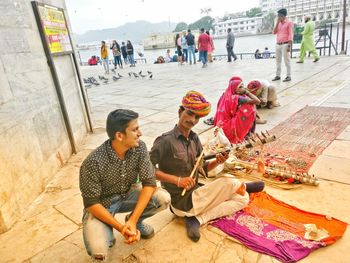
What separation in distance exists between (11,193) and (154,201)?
1420 mm

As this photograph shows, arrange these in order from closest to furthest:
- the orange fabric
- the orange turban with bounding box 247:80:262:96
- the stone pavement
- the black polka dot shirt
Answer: the black polka dot shirt
the stone pavement
the orange fabric
the orange turban with bounding box 247:80:262:96

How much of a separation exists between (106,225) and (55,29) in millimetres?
3327

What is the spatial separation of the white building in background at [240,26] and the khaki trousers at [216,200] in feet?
301

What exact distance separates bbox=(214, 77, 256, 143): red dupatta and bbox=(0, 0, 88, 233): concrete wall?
225 cm

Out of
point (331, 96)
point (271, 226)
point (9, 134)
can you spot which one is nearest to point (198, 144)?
point (271, 226)

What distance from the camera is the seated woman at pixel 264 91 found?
5000mm

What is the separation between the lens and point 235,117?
12.2ft

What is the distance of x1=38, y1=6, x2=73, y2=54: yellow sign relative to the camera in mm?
3695

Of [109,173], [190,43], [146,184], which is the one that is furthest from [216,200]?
[190,43]

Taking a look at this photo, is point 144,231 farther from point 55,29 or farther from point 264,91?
point 264,91

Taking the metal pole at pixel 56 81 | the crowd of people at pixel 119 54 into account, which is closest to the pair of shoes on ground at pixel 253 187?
the metal pole at pixel 56 81

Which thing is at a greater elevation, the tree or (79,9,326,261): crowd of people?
the tree

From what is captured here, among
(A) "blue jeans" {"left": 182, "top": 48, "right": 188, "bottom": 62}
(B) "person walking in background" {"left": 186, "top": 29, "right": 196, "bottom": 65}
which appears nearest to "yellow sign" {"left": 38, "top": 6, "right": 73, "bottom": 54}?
(B) "person walking in background" {"left": 186, "top": 29, "right": 196, "bottom": 65}

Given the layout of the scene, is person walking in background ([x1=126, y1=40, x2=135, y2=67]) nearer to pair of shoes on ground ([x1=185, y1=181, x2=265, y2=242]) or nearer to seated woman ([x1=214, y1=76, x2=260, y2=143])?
seated woman ([x1=214, y1=76, x2=260, y2=143])
